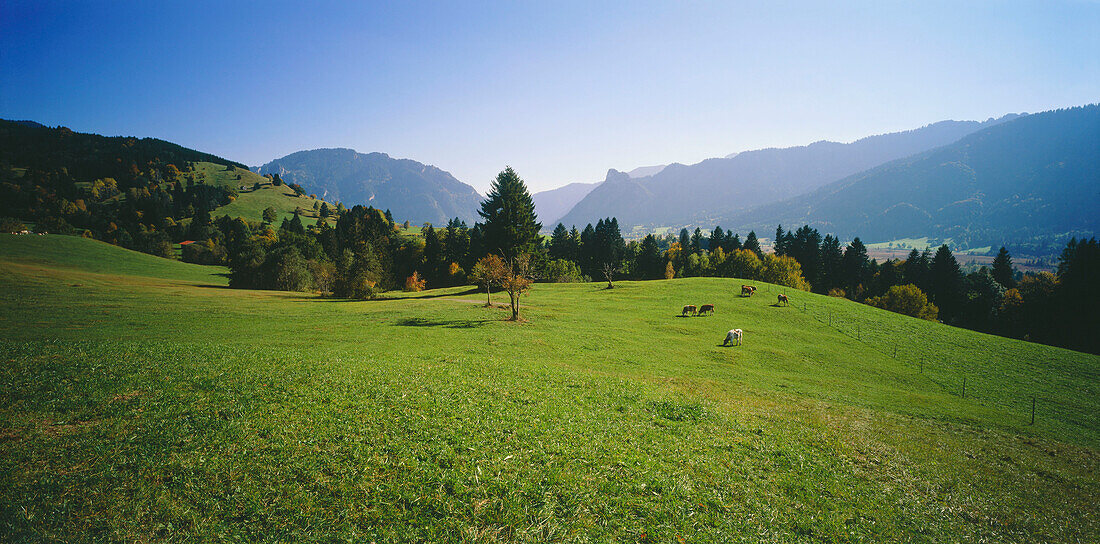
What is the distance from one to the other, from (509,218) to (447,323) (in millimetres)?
34059

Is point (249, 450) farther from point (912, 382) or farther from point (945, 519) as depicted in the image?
point (912, 382)

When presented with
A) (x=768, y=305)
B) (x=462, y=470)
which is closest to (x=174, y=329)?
(x=462, y=470)

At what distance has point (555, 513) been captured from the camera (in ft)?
26.0

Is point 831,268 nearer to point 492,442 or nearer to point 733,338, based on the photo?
point 733,338

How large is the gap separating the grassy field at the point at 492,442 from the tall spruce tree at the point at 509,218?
37.2 metres

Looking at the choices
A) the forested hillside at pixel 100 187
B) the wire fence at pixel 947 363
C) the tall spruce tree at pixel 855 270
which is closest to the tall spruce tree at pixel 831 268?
the tall spruce tree at pixel 855 270

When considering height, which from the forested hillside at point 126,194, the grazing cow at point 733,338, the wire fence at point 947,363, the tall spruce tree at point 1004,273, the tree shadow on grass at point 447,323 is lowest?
the wire fence at point 947,363

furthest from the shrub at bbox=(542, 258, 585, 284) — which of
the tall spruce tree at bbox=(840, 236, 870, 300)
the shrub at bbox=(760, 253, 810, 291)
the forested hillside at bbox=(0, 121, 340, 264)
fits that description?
the forested hillside at bbox=(0, 121, 340, 264)

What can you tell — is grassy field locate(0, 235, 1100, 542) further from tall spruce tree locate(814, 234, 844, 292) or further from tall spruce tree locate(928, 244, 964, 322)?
tall spruce tree locate(814, 234, 844, 292)

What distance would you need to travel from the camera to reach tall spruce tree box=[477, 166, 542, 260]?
62.6 m

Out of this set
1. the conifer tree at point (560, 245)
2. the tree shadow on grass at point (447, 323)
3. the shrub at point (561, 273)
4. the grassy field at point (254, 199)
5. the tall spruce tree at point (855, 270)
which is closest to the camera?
the tree shadow on grass at point (447, 323)

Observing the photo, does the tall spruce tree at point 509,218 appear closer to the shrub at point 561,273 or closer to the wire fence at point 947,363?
the shrub at point 561,273

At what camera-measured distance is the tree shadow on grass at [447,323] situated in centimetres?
3059

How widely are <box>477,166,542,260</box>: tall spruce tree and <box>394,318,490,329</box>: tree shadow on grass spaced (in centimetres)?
2960
